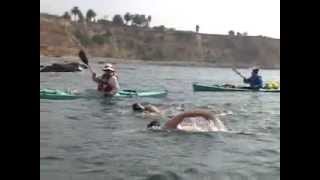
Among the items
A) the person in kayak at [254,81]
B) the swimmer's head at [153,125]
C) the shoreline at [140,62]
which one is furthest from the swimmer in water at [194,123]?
the person in kayak at [254,81]

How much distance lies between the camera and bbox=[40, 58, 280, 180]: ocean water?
400cm

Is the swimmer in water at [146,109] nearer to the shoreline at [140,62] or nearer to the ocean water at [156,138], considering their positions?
the ocean water at [156,138]

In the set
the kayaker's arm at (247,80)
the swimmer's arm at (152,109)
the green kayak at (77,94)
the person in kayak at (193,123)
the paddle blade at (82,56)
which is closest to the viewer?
the person in kayak at (193,123)

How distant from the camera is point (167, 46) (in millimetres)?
7586

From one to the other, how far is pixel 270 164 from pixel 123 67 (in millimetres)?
3934

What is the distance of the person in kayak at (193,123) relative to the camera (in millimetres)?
5477

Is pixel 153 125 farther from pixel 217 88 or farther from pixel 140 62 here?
pixel 217 88

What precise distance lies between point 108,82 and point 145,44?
1107mm

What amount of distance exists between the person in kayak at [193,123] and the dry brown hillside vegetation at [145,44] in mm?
943

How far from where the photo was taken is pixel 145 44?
704cm

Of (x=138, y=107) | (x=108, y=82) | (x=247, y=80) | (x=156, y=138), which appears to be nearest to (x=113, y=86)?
(x=108, y=82)

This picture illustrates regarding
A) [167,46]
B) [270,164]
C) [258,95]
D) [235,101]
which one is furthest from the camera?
[258,95]
